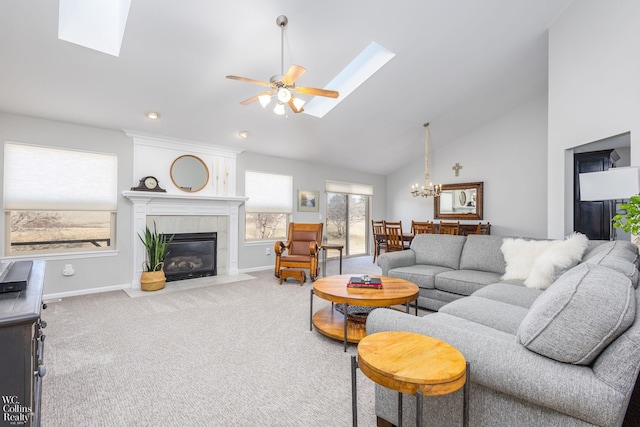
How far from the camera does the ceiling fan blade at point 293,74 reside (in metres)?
2.46

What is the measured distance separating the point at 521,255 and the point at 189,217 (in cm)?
465

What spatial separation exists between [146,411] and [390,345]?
58.8 inches

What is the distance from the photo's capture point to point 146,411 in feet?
5.66

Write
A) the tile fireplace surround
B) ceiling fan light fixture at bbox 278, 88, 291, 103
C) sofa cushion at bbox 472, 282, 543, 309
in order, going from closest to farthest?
sofa cushion at bbox 472, 282, 543, 309, ceiling fan light fixture at bbox 278, 88, 291, 103, the tile fireplace surround

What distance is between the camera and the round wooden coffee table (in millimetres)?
2418

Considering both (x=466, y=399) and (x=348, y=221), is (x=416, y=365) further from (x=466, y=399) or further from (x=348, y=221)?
(x=348, y=221)

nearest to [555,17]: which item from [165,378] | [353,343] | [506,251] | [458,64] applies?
[458,64]

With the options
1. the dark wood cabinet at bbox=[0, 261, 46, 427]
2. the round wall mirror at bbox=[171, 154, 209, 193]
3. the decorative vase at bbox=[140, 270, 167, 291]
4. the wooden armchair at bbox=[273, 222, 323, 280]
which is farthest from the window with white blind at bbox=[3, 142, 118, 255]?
the dark wood cabinet at bbox=[0, 261, 46, 427]

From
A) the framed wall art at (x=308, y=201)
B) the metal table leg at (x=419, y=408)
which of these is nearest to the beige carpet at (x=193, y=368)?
the metal table leg at (x=419, y=408)

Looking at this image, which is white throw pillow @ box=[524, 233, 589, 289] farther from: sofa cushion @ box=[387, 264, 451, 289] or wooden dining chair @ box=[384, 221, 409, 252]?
wooden dining chair @ box=[384, 221, 409, 252]

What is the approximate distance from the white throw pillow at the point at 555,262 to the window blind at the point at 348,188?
15.7 ft

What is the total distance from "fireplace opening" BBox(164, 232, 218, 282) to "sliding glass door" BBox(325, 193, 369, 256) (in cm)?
279

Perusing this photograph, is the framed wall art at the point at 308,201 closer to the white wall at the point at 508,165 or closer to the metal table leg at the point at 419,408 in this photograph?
the white wall at the point at 508,165

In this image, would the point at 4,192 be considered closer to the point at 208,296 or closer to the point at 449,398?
the point at 208,296
